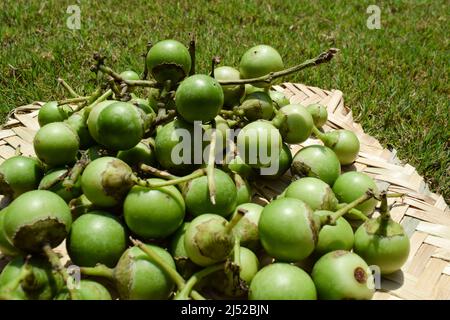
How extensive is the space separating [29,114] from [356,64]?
10.00 ft

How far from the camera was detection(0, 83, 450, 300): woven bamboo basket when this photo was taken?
206 cm

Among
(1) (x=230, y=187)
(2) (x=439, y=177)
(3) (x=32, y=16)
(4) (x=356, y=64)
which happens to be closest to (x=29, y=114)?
(1) (x=230, y=187)

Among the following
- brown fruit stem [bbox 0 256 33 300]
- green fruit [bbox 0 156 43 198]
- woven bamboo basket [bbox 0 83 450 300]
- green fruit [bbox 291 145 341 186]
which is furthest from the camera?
green fruit [bbox 291 145 341 186]

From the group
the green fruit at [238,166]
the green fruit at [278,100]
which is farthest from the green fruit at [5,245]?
the green fruit at [278,100]

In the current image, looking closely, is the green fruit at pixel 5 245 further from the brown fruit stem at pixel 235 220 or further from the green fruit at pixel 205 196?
the brown fruit stem at pixel 235 220

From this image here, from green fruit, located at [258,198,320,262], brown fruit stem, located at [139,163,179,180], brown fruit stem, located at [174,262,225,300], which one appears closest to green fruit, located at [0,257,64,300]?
brown fruit stem, located at [174,262,225,300]

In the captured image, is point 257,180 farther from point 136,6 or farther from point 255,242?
point 136,6

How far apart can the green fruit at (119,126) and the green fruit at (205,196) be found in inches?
12.5

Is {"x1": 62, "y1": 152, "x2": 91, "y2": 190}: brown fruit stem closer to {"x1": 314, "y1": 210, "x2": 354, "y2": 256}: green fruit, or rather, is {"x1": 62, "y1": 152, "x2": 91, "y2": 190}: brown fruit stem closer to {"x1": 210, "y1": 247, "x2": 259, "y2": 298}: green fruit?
{"x1": 210, "y1": 247, "x2": 259, "y2": 298}: green fruit

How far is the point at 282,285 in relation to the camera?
1.71m

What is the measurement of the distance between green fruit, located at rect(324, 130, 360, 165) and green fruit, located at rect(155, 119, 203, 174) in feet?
2.89

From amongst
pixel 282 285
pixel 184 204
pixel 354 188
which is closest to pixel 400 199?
pixel 354 188

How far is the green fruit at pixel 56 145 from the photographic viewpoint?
2.13 m
